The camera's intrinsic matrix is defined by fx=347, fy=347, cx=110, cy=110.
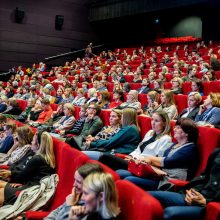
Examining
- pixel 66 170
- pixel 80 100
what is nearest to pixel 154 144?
pixel 66 170

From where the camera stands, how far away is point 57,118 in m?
2.64

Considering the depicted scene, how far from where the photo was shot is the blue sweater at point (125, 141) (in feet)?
5.39

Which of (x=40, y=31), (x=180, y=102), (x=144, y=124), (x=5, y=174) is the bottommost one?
(x=5, y=174)

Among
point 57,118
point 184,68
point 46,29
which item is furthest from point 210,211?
point 46,29

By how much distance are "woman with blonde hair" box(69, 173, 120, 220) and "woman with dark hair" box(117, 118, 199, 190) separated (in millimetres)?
400

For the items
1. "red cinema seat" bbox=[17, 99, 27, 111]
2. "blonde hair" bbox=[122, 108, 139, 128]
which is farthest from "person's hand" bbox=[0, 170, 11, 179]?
"red cinema seat" bbox=[17, 99, 27, 111]

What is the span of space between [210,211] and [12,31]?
5.87 m

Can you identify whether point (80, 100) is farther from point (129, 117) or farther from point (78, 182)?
point (78, 182)

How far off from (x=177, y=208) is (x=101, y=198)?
200 mm

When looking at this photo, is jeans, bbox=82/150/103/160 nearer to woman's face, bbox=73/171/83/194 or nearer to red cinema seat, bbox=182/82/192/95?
woman's face, bbox=73/171/83/194

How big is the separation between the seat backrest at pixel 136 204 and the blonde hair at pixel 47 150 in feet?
1.72

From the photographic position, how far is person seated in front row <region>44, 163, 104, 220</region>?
85 cm

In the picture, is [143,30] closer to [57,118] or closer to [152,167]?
[57,118]

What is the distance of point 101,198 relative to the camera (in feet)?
2.45
